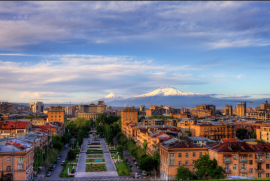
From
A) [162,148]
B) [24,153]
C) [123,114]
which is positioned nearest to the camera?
[24,153]

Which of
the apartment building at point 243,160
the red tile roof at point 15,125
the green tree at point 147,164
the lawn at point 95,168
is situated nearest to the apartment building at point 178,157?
the apartment building at point 243,160

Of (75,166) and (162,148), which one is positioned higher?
(162,148)

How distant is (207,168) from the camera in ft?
150

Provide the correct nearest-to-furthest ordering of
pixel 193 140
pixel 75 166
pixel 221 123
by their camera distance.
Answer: pixel 75 166
pixel 193 140
pixel 221 123

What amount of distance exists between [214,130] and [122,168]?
40.9 meters

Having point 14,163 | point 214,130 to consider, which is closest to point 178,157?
point 14,163

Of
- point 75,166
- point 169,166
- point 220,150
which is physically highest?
point 220,150

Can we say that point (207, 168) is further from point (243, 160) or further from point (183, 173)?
point (243, 160)

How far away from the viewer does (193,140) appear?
70250mm

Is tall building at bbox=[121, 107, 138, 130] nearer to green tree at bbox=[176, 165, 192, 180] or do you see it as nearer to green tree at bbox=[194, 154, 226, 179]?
green tree at bbox=[176, 165, 192, 180]

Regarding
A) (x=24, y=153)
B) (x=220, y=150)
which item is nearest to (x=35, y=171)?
(x=24, y=153)

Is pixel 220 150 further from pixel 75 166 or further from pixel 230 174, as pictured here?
pixel 75 166

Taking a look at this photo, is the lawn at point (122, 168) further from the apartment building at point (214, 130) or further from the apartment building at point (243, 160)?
the apartment building at point (214, 130)

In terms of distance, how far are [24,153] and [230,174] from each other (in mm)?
35910
